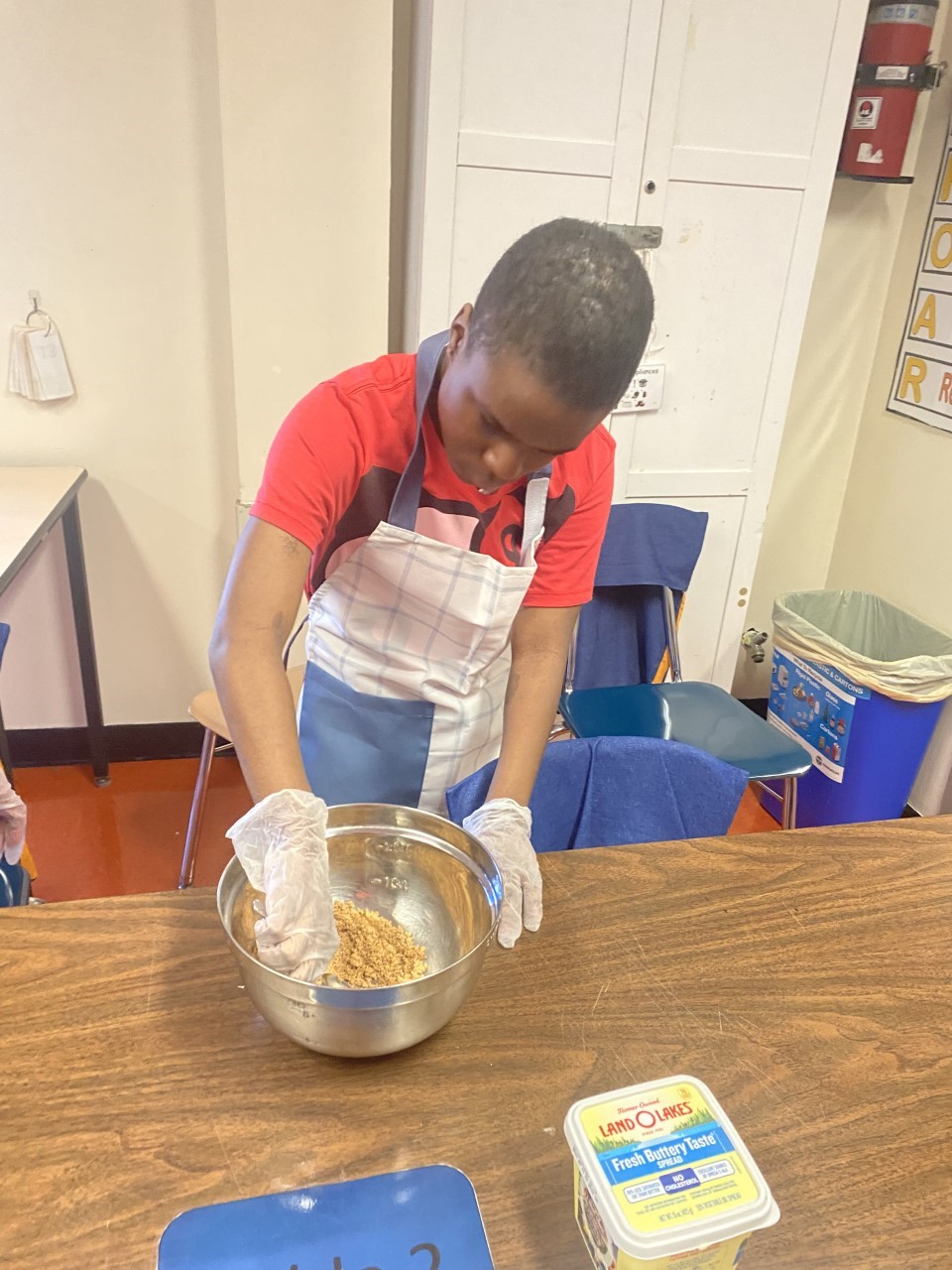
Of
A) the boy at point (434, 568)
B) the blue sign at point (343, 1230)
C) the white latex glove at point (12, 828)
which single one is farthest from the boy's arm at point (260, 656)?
the white latex glove at point (12, 828)

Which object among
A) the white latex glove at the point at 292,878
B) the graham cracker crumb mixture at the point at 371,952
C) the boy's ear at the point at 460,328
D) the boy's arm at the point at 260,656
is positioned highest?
the boy's ear at the point at 460,328

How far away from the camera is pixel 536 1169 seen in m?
0.73

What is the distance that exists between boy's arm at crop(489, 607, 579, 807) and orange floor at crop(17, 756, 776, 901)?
1.23m

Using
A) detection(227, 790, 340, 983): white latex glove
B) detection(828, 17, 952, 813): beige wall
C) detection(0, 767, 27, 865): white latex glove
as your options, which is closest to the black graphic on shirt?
detection(227, 790, 340, 983): white latex glove

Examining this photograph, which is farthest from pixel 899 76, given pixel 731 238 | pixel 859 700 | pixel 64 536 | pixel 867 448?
pixel 64 536

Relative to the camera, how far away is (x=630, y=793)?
4.17ft

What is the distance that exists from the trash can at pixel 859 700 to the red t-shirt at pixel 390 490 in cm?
126

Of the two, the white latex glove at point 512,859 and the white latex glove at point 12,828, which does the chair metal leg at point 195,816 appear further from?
the white latex glove at point 512,859

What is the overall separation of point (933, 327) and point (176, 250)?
192 cm

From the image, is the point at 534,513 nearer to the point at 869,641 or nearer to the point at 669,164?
the point at 669,164

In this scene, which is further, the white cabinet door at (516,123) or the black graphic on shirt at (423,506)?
the white cabinet door at (516,123)

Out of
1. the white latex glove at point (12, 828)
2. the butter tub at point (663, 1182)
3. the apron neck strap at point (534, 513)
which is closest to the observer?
the butter tub at point (663, 1182)

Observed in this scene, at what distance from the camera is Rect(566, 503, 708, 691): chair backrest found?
2.19 meters

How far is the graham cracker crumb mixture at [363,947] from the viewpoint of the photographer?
34.7 inches
